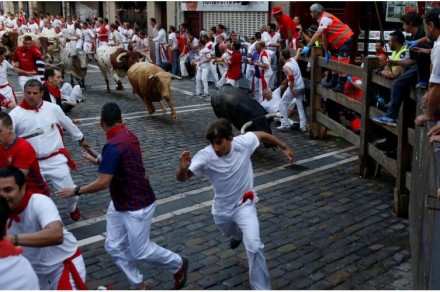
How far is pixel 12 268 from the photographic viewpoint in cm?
317

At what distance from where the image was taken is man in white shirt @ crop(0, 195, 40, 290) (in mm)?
3146

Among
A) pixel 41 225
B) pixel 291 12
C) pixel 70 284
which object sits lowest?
pixel 70 284

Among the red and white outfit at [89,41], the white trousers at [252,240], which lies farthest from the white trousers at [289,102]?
the red and white outfit at [89,41]

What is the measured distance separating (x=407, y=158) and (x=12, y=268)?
217 inches

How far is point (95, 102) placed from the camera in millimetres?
16203

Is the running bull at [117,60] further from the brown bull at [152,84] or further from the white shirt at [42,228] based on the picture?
the white shirt at [42,228]

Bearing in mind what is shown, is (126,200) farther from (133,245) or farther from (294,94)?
(294,94)

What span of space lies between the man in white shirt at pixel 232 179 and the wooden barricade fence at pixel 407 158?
4.60ft

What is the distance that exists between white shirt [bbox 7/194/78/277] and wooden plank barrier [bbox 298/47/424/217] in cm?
441

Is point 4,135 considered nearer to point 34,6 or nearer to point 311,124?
point 311,124

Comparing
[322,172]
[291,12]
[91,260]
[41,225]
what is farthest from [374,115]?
[291,12]

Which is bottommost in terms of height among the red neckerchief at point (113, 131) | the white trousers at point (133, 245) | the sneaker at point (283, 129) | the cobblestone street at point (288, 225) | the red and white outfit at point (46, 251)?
the cobblestone street at point (288, 225)

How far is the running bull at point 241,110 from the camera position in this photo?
1027cm

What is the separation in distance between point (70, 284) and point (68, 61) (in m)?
15.0
